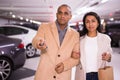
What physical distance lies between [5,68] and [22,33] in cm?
322

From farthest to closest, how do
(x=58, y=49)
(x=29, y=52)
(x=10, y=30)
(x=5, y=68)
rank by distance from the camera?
(x=29, y=52), (x=10, y=30), (x=5, y=68), (x=58, y=49)

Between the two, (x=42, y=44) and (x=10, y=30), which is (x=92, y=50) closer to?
(x=42, y=44)

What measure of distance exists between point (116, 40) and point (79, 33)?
8.68m

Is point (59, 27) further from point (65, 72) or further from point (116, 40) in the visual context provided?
point (116, 40)

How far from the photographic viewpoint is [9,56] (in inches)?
184

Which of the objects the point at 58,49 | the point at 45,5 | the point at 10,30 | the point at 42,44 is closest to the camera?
the point at 42,44

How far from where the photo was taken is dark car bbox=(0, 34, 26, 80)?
15.0 feet

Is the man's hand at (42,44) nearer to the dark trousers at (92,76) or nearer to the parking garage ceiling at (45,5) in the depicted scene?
the dark trousers at (92,76)

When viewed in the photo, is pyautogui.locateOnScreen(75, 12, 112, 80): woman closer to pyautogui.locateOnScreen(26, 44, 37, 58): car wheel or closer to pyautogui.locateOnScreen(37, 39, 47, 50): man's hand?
pyautogui.locateOnScreen(37, 39, 47, 50): man's hand

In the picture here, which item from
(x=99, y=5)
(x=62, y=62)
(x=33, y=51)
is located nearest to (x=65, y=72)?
(x=62, y=62)

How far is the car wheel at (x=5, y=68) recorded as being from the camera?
451 cm

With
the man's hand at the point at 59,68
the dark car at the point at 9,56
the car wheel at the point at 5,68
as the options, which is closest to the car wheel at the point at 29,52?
the dark car at the point at 9,56

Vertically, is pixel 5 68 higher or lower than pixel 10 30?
lower

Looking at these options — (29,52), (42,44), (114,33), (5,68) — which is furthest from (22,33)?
(42,44)
